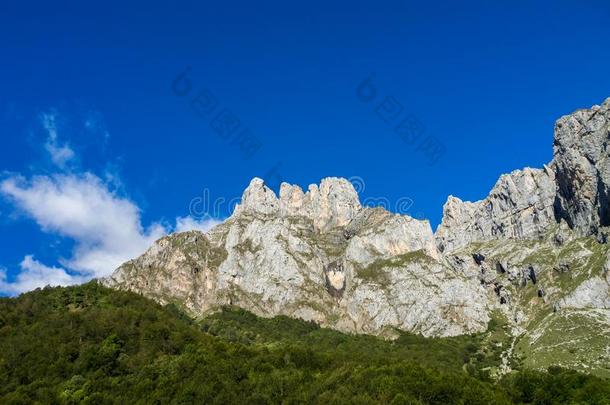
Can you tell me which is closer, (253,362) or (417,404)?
(417,404)

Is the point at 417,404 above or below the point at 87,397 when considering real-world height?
below

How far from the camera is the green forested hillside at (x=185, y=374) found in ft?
393

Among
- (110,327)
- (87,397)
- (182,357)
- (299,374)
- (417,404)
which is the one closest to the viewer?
(417,404)

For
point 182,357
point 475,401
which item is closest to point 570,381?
point 475,401

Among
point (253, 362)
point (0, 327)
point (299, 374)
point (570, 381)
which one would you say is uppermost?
point (0, 327)

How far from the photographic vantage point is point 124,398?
12225cm

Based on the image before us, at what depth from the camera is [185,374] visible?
13325 cm

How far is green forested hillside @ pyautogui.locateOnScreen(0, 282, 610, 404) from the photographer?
119812 mm

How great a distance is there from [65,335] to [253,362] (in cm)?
5273

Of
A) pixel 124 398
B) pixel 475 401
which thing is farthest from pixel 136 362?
pixel 475 401

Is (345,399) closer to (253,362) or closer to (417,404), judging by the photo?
(417,404)

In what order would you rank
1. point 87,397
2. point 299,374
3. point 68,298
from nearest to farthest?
point 87,397, point 299,374, point 68,298

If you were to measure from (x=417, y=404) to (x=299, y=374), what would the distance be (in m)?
34.9

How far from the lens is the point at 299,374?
441ft
